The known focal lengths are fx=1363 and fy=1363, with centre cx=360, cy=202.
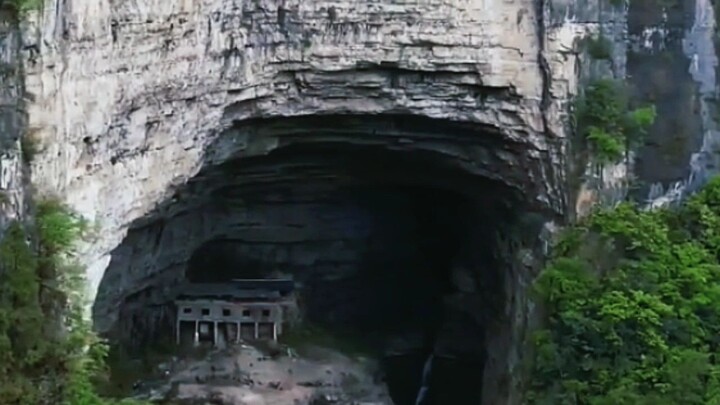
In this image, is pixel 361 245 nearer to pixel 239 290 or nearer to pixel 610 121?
pixel 239 290

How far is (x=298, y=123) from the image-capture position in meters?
12.8

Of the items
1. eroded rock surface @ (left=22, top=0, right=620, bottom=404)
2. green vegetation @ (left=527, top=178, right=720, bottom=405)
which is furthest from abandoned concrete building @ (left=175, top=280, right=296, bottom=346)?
green vegetation @ (left=527, top=178, right=720, bottom=405)

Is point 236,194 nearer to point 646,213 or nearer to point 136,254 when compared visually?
point 136,254

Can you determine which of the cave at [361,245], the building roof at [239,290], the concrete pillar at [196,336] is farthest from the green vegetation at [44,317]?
the building roof at [239,290]

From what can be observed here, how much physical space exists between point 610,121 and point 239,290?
198 inches

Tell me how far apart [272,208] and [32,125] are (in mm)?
5912

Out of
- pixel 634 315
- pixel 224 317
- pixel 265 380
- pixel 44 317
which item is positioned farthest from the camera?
pixel 224 317

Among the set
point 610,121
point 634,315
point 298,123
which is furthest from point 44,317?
point 610,121

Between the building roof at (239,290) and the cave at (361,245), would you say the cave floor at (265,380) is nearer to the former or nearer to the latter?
the building roof at (239,290)

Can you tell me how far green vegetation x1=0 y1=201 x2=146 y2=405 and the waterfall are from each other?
6043 millimetres

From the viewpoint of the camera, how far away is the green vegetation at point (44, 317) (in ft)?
30.7

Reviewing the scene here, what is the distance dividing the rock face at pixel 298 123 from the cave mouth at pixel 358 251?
0.14ft

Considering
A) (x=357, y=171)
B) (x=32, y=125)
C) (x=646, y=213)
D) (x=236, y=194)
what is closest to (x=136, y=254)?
(x=236, y=194)

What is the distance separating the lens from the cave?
13211 mm
